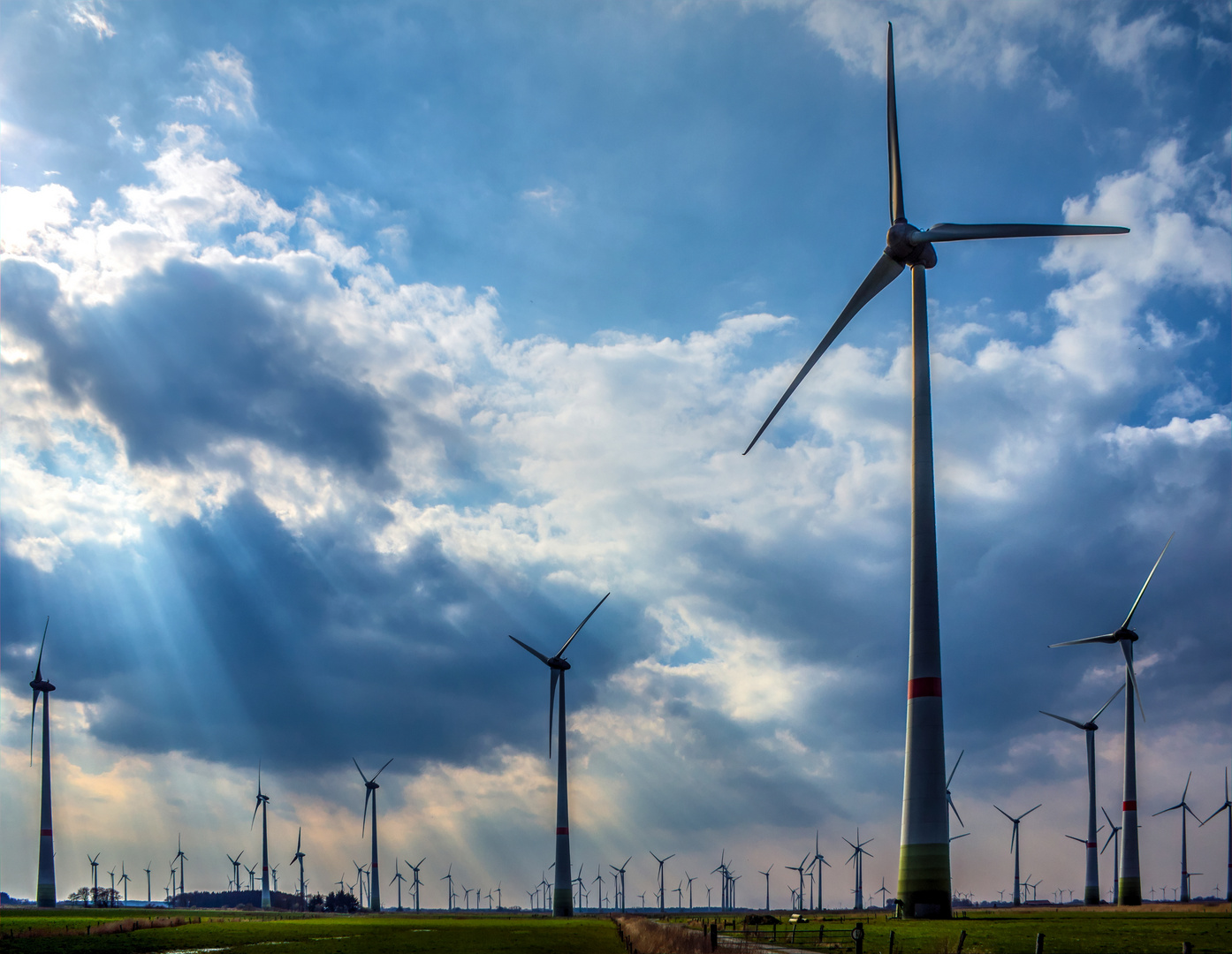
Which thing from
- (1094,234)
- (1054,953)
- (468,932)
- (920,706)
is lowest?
(468,932)

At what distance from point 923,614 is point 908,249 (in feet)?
87.7

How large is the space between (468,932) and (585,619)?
72069 mm

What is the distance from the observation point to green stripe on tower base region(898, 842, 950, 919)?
61062 mm

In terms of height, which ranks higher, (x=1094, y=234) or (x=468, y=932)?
(x=1094, y=234)

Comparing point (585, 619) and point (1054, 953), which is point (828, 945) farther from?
point (585, 619)

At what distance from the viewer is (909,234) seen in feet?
240

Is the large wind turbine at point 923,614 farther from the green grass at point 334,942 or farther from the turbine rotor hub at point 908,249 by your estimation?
the green grass at point 334,942

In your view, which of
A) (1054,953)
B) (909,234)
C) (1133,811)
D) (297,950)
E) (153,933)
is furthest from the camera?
(1133,811)

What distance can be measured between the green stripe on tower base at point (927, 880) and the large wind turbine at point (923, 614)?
5cm

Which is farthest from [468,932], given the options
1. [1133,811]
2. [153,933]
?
[1133,811]

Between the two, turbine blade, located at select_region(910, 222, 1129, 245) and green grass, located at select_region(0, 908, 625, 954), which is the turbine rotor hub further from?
green grass, located at select_region(0, 908, 625, 954)

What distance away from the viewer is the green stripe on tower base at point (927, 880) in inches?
2404

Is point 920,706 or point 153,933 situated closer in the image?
point 920,706

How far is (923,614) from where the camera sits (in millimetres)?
63406
